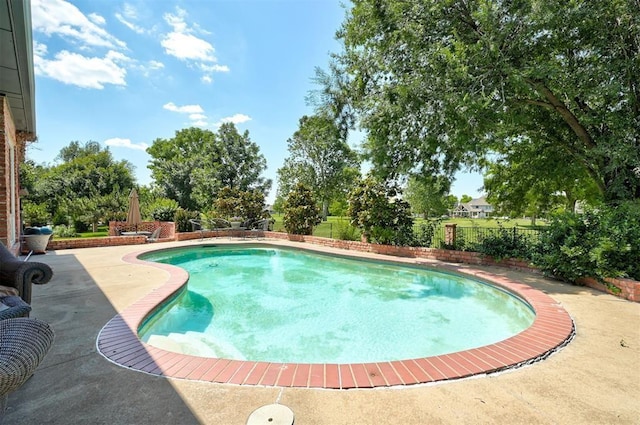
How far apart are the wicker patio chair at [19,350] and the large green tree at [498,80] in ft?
26.4

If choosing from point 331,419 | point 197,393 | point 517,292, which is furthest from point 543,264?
point 197,393

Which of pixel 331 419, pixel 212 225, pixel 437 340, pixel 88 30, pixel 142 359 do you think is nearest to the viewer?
pixel 331 419

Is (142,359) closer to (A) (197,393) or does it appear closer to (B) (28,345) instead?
(A) (197,393)

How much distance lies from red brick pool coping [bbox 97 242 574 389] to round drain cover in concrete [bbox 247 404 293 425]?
1.08 feet

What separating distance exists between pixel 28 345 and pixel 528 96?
10.0 metres

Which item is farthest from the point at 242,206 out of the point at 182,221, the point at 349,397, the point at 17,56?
the point at 349,397

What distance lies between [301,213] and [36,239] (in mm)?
9649

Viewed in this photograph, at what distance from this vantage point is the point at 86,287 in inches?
229

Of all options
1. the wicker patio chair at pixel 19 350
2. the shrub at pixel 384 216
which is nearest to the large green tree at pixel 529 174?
the shrub at pixel 384 216

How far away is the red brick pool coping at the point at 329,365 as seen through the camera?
2.74 meters

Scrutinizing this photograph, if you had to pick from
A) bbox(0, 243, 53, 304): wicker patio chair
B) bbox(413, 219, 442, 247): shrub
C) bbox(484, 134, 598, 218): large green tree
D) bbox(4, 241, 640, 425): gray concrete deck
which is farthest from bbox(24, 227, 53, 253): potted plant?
bbox(484, 134, 598, 218): large green tree

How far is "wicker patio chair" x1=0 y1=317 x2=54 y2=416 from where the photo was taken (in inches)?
63.9

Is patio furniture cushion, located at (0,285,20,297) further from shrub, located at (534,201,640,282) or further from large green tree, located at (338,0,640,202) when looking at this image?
shrub, located at (534,201,640,282)

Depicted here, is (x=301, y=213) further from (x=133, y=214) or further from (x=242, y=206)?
(x=133, y=214)
